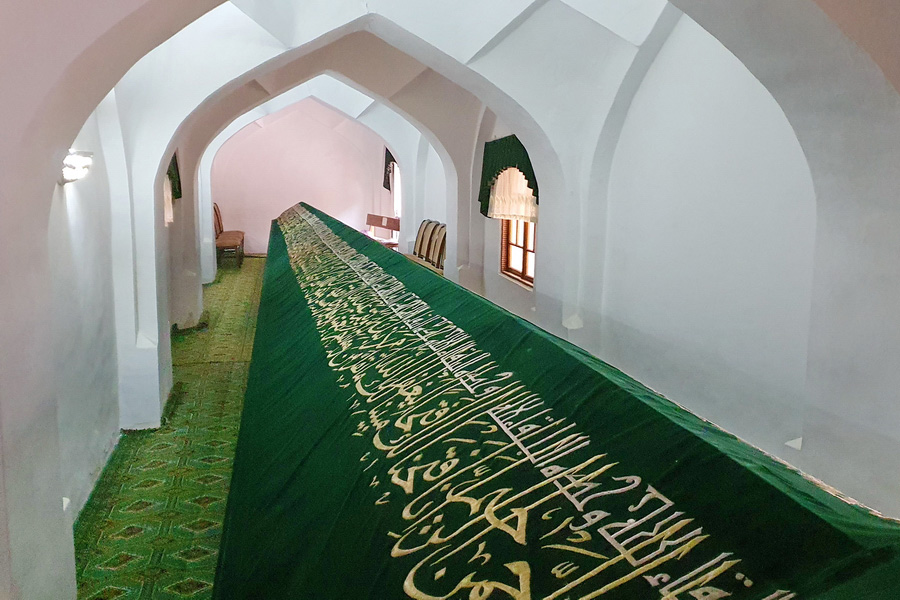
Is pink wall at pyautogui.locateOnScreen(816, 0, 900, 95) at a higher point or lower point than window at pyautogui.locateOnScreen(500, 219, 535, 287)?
higher

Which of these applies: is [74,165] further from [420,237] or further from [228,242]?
[228,242]

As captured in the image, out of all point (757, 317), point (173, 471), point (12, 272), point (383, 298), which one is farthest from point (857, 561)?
point (173, 471)

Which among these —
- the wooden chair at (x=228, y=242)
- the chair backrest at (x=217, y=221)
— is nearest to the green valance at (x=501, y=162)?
the wooden chair at (x=228, y=242)

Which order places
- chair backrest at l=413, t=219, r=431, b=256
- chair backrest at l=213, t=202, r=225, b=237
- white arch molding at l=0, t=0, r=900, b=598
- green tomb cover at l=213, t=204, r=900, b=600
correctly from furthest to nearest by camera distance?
chair backrest at l=213, t=202, r=225, b=237, chair backrest at l=413, t=219, r=431, b=256, white arch molding at l=0, t=0, r=900, b=598, green tomb cover at l=213, t=204, r=900, b=600

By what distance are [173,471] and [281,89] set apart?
4769 mm

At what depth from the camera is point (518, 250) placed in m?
8.10

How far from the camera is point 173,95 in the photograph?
5.51 meters

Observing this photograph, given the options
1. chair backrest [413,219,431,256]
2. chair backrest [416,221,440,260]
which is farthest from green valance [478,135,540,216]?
chair backrest [413,219,431,256]

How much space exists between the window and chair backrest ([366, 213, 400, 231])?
674 cm

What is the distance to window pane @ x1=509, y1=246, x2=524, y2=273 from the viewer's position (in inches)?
317

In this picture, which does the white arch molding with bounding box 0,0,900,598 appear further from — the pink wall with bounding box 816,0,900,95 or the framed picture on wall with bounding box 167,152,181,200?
the framed picture on wall with bounding box 167,152,181,200

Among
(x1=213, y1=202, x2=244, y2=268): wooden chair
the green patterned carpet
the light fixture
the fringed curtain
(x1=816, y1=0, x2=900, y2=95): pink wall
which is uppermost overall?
(x1=816, y1=0, x2=900, y2=95): pink wall

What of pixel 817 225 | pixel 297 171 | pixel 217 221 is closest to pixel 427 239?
pixel 217 221

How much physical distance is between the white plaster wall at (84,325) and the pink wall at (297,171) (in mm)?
11587
